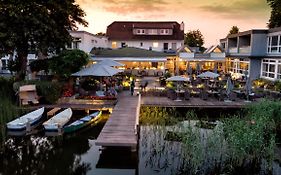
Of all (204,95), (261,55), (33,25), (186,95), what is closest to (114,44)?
(261,55)

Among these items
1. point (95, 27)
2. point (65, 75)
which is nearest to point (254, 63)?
point (65, 75)

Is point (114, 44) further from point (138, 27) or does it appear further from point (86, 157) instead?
point (86, 157)

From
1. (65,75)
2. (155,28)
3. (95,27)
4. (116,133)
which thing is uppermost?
(95,27)

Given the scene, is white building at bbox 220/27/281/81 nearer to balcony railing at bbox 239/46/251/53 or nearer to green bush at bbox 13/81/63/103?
balcony railing at bbox 239/46/251/53

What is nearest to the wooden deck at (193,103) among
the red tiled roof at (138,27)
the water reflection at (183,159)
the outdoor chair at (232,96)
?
the outdoor chair at (232,96)

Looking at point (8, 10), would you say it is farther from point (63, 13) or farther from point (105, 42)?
point (105, 42)

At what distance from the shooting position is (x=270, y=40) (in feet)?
98.4

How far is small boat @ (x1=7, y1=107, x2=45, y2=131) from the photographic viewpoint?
15438mm

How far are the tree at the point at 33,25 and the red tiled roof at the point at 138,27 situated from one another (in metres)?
25.4

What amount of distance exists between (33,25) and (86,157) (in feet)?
43.0

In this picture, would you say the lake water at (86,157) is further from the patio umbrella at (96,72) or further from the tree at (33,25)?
the tree at (33,25)

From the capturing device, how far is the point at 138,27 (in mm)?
49562

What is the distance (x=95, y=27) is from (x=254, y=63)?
6577 cm

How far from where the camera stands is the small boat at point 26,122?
15.4 metres
